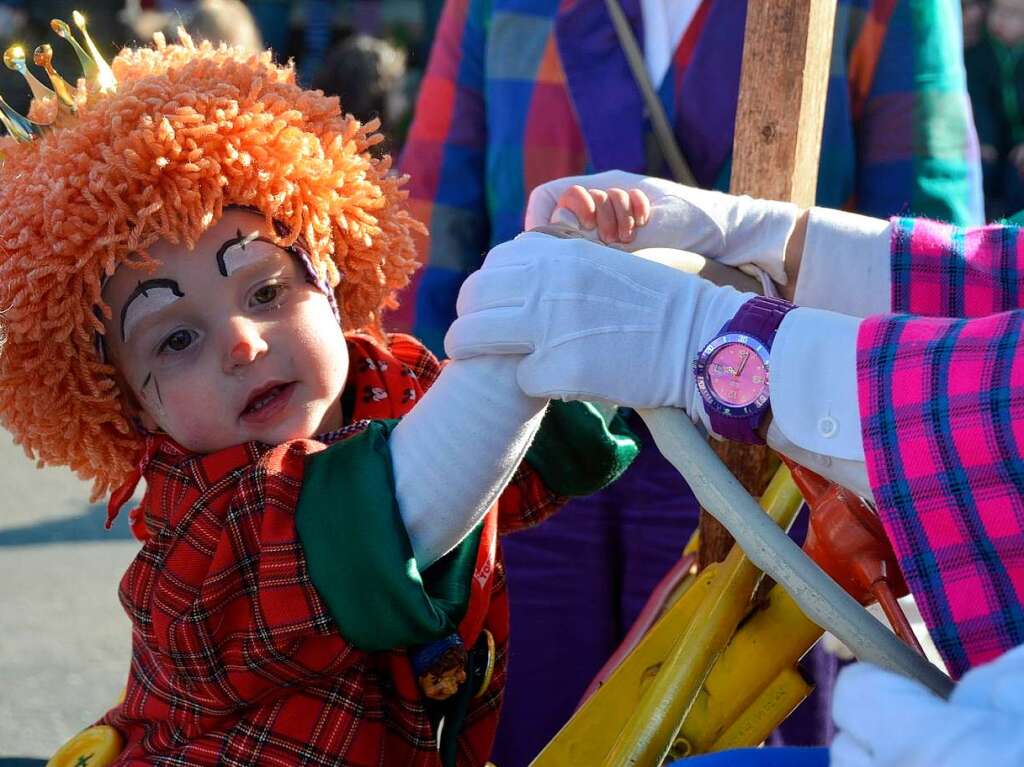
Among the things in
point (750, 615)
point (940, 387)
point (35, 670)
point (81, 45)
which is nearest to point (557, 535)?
point (750, 615)

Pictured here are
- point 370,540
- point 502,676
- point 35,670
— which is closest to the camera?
point 370,540

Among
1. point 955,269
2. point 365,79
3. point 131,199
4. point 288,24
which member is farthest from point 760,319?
point 288,24

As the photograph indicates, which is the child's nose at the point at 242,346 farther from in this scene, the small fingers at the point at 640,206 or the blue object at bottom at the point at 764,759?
the blue object at bottom at the point at 764,759

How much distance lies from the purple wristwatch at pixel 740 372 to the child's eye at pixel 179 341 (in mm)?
621

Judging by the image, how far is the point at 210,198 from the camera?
143 cm

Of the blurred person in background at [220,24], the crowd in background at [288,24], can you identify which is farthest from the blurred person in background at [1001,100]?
the blurred person in background at [220,24]

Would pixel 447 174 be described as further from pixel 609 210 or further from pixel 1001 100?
pixel 1001 100

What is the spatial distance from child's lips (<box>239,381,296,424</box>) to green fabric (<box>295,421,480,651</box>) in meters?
0.17

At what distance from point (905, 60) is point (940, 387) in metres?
1.21

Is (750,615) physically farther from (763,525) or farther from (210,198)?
(210,198)

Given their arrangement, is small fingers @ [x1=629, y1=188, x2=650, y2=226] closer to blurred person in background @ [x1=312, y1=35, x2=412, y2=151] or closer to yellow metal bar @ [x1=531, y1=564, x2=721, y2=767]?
yellow metal bar @ [x1=531, y1=564, x2=721, y2=767]

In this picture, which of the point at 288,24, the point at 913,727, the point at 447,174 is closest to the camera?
the point at 913,727

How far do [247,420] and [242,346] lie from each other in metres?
0.09

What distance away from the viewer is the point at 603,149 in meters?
2.08
